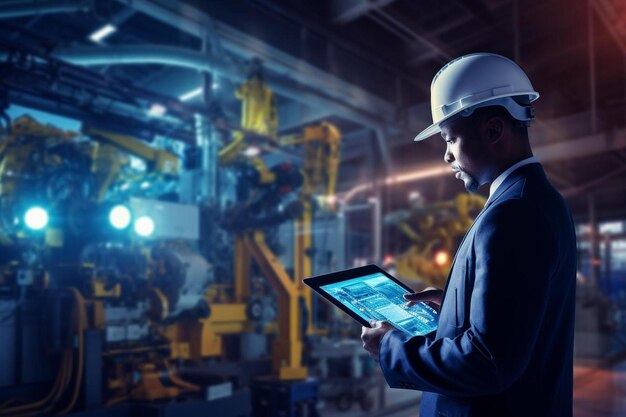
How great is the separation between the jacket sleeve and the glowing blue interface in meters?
0.25

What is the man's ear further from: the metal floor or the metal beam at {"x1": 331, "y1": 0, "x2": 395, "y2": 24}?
the metal floor

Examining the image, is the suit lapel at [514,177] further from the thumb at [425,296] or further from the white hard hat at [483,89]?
the thumb at [425,296]

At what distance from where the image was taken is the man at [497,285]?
1146mm

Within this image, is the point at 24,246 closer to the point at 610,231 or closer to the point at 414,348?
the point at 414,348

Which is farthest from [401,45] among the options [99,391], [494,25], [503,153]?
[503,153]

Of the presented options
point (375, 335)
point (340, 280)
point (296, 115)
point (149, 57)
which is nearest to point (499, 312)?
point (375, 335)

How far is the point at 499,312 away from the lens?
3.73 feet

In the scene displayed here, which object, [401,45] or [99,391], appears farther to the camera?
[401,45]

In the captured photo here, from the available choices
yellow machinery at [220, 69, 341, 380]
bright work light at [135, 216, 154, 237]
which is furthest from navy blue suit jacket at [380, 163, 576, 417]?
yellow machinery at [220, 69, 341, 380]

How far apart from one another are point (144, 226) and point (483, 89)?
13.7ft

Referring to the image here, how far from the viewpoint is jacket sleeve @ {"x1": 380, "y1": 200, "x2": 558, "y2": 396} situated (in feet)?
3.71

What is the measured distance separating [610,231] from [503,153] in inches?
773

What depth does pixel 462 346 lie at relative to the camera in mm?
1177

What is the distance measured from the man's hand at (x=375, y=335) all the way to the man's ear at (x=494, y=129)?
574 millimetres
